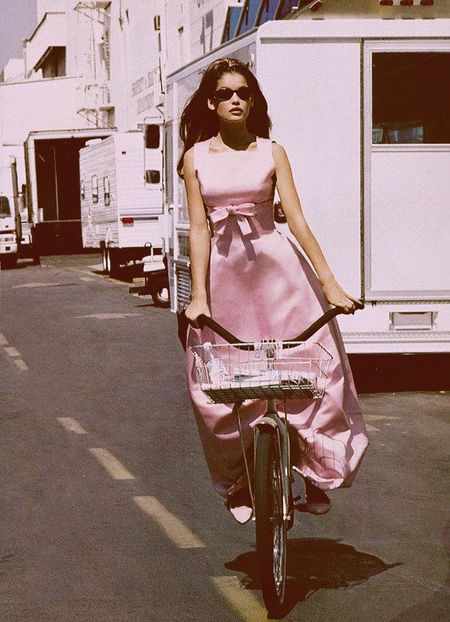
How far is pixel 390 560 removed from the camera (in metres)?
6.60

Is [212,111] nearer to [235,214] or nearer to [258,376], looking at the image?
[235,214]

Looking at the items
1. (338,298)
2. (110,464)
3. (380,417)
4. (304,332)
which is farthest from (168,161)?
(304,332)

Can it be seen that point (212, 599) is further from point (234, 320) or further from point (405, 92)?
point (405, 92)

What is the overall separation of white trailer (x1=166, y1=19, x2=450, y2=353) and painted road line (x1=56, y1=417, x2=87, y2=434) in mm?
2450

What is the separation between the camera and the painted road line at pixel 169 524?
7055 millimetres

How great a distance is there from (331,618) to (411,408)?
6.32 meters

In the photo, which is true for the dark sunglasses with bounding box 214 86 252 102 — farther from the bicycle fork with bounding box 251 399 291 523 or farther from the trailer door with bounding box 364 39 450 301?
the trailer door with bounding box 364 39 450 301

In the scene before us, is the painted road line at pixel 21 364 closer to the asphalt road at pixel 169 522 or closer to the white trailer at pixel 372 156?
the asphalt road at pixel 169 522

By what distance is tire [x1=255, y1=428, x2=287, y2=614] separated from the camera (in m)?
5.39

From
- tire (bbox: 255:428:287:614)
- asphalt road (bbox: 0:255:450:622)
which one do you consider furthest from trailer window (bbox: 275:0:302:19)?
tire (bbox: 255:428:287:614)

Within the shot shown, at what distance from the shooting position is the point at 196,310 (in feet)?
18.8

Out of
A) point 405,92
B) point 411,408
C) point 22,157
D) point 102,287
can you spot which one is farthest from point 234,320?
point 22,157

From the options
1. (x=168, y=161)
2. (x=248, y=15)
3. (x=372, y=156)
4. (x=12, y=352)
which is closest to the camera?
(x=372, y=156)

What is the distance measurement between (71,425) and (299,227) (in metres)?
5.58
